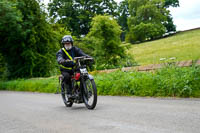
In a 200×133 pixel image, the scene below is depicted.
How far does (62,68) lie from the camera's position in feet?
Answer: 26.0

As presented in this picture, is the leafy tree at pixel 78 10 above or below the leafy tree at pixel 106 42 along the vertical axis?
above

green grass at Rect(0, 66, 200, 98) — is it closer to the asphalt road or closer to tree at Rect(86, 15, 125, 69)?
the asphalt road

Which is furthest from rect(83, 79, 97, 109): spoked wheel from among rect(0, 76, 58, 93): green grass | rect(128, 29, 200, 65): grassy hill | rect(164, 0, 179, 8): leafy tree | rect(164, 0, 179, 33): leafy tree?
rect(164, 0, 179, 8): leafy tree

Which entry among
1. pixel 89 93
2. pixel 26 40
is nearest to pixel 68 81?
pixel 89 93

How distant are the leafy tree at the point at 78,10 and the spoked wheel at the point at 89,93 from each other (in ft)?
157

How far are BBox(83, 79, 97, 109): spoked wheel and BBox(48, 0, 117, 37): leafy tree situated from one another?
47942 mm

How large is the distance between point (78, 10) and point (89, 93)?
5022cm

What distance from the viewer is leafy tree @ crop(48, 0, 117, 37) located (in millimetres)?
54894

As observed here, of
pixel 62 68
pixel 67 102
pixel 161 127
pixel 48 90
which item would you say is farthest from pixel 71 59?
pixel 48 90

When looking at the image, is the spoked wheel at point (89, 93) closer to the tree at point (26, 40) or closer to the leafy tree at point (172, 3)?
the tree at point (26, 40)

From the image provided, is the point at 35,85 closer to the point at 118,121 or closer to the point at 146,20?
the point at 118,121

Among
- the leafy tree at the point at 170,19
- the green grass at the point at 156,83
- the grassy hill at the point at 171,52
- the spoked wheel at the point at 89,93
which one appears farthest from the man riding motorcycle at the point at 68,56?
the leafy tree at the point at 170,19

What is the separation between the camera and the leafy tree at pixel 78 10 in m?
54.9

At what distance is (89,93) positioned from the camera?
7.05m
